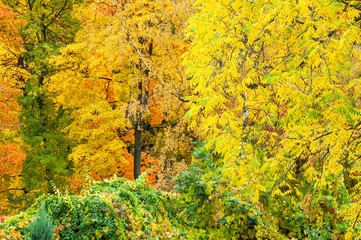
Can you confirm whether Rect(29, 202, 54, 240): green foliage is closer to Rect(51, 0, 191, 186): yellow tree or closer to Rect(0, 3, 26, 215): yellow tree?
Rect(0, 3, 26, 215): yellow tree

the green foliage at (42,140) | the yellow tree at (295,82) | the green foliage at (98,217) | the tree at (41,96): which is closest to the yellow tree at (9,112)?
the tree at (41,96)

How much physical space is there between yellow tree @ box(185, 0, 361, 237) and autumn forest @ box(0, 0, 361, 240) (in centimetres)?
3

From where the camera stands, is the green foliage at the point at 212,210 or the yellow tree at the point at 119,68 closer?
the green foliage at the point at 212,210

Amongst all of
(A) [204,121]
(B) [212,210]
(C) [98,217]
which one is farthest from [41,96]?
(C) [98,217]

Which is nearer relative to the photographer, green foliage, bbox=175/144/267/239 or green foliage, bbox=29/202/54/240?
green foliage, bbox=29/202/54/240

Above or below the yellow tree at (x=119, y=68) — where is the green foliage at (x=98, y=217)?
below

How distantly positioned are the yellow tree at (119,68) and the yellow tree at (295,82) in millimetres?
5856

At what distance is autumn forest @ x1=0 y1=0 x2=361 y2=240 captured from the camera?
515cm

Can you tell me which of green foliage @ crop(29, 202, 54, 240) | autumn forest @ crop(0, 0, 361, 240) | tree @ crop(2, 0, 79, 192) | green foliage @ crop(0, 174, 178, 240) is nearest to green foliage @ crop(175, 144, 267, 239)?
autumn forest @ crop(0, 0, 361, 240)

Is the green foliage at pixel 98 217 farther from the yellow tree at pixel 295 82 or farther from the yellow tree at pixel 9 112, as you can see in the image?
the yellow tree at pixel 9 112

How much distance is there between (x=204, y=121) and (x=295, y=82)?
9.52 ft

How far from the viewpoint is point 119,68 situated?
50.6 ft

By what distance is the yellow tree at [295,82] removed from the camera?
4727 mm

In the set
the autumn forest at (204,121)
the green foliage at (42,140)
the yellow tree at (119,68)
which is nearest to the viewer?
the autumn forest at (204,121)
